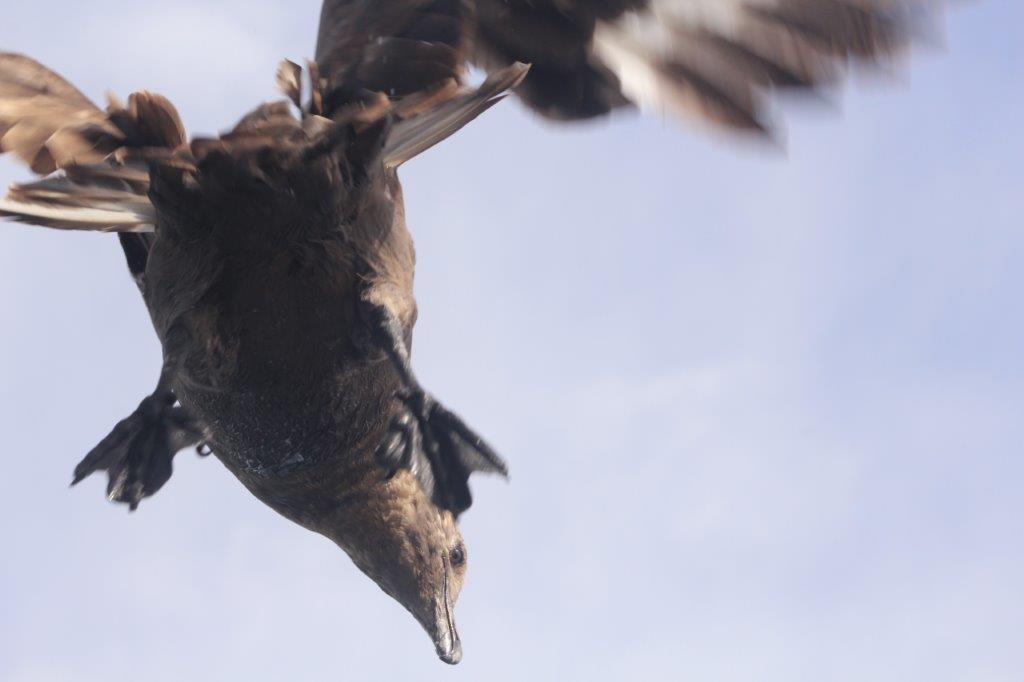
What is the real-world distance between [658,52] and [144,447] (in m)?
2.42

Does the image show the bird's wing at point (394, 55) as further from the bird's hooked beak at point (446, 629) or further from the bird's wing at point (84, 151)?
the bird's hooked beak at point (446, 629)

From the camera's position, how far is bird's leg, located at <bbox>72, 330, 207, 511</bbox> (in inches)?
226

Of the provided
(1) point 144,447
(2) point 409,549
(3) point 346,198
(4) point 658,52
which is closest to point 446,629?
(2) point 409,549

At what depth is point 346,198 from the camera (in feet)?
17.2

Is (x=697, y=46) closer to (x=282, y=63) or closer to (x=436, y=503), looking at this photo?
(x=282, y=63)

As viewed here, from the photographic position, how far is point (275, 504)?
5.66 meters

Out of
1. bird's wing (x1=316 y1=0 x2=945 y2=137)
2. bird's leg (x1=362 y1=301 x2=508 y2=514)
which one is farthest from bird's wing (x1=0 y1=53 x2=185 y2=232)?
bird's leg (x1=362 y1=301 x2=508 y2=514)

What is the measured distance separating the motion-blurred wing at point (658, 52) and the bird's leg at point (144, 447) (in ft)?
5.79

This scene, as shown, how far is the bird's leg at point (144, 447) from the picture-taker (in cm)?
574

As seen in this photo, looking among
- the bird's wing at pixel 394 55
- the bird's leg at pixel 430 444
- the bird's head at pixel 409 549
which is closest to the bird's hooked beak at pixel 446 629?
the bird's head at pixel 409 549

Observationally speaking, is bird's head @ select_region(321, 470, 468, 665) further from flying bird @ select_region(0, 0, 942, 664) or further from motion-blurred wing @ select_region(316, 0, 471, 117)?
motion-blurred wing @ select_region(316, 0, 471, 117)

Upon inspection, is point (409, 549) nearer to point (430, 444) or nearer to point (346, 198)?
point (430, 444)

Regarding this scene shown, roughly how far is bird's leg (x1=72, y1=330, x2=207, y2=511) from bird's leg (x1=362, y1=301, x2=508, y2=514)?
0.86 m

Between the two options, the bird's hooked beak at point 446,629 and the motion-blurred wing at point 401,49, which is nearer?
the motion-blurred wing at point 401,49
